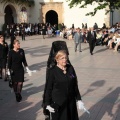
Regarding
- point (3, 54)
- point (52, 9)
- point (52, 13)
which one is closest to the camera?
point (3, 54)

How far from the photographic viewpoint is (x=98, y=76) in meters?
11.8

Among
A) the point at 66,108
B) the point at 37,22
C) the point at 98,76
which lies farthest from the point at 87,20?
the point at 66,108

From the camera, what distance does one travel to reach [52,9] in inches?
1580

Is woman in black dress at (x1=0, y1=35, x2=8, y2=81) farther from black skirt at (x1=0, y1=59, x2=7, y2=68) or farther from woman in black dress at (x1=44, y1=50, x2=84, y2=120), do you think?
woman in black dress at (x1=44, y1=50, x2=84, y2=120)

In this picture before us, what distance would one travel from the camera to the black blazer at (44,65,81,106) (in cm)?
491

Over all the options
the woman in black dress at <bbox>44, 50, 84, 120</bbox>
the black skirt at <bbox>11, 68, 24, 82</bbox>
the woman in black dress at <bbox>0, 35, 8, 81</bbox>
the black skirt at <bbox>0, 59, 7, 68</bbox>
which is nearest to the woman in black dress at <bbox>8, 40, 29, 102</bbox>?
the black skirt at <bbox>11, 68, 24, 82</bbox>

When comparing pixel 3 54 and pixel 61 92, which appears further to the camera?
pixel 3 54

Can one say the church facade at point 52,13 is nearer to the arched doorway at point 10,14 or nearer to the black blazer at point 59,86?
the arched doorway at point 10,14

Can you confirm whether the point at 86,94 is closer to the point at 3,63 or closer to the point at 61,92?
the point at 3,63

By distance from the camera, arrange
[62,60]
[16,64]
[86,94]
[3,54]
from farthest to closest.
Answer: [3,54] → [86,94] → [16,64] → [62,60]

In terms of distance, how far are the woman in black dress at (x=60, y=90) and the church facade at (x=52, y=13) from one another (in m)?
31.9

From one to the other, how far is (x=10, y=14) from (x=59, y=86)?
1381 inches

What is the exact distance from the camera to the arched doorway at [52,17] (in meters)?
41.4

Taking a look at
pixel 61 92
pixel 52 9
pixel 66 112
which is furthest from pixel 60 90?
pixel 52 9
